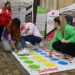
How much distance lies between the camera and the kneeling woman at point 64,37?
609cm

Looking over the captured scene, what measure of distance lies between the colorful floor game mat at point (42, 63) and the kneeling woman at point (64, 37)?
24cm

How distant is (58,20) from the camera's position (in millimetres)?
6293

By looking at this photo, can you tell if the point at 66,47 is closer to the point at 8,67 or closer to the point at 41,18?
the point at 8,67

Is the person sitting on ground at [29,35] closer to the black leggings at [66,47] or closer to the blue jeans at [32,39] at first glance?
the blue jeans at [32,39]

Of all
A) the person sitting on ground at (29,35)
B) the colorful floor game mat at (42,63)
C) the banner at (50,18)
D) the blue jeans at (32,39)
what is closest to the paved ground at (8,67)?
the colorful floor game mat at (42,63)

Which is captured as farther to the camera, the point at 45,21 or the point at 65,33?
the point at 45,21

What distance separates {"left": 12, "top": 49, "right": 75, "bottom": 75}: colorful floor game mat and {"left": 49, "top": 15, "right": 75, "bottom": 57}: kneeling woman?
0.78ft

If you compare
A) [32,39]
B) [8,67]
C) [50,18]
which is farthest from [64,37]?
[50,18]

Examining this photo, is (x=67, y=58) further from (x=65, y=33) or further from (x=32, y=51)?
(x=32, y=51)

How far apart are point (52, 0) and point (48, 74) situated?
11.3 meters

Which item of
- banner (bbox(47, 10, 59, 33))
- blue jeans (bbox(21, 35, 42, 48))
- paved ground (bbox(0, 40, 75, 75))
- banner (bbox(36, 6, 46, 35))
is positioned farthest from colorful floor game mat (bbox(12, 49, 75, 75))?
banner (bbox(36, 6, 46, 35))

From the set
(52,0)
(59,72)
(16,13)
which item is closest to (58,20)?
(59,72)

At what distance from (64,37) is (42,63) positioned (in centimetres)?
74

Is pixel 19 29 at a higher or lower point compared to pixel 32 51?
higher
